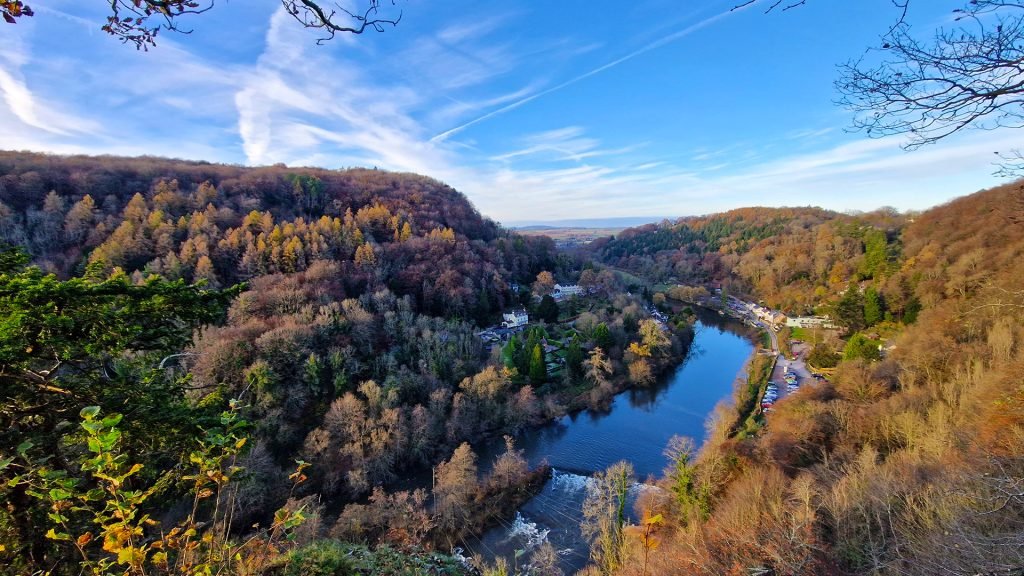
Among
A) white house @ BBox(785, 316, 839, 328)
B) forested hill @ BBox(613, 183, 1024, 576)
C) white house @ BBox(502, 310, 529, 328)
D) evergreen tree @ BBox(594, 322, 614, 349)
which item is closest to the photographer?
forested hill @ BBox(613, 183, 1024, 576)

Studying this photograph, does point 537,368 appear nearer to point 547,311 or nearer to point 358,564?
point 547,311

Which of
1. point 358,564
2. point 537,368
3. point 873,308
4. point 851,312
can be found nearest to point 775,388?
point 537,368

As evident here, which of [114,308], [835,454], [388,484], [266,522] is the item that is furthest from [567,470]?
[114,308]

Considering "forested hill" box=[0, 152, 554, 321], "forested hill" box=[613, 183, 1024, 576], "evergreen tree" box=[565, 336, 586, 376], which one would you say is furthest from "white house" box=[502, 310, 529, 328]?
"forested hill" box=[613, 183, 1024, 576]

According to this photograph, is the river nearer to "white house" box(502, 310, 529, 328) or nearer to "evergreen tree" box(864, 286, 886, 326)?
"evergreen tree" box(864, 286, 886, 326)

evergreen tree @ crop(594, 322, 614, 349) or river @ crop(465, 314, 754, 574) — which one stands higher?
evergreen tree @ crop(594, 322, 614, 349)

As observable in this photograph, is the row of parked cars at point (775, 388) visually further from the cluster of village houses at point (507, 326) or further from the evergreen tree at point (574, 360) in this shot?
the cluster of village houses at point (507, 326)

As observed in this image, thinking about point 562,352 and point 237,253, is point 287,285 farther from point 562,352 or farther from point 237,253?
point 562,352
